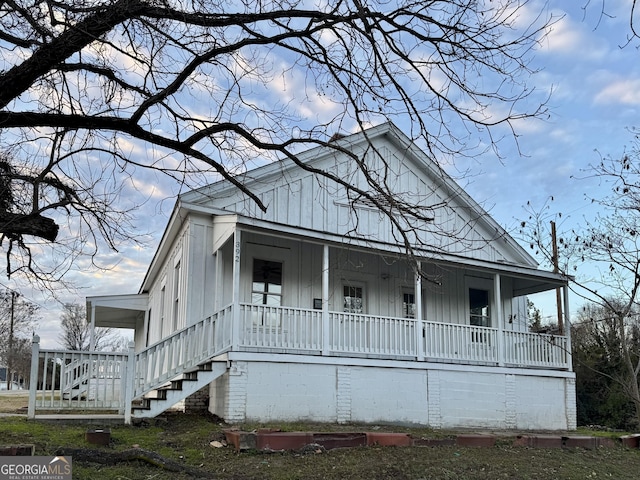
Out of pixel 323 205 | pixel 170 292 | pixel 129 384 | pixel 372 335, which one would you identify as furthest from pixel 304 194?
pixel 129 384

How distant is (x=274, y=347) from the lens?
1234 cm

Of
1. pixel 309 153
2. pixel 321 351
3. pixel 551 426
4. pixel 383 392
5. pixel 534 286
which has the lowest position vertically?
pixel 551 426

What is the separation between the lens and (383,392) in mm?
13398

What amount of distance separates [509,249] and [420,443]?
10.7m

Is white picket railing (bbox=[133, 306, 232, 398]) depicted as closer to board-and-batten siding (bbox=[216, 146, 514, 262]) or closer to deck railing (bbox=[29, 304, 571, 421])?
deck railing (bbox=[29, 304, 571, 421])

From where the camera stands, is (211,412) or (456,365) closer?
(211,412)

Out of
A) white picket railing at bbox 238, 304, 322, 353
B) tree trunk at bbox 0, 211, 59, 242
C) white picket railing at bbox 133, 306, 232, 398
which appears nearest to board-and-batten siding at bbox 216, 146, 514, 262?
white picket railing at bbox 238, 304, 322, 353

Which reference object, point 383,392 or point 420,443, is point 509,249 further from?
point 420,443

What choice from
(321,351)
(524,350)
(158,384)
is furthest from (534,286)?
(158,384)

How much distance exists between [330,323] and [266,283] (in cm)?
200

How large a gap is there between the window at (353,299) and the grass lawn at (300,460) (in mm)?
5293

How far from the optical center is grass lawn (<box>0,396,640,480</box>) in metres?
7.31

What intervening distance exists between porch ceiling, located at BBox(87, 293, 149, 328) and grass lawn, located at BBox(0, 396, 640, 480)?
8.97 metres

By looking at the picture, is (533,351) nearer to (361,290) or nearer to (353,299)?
(361,290)
